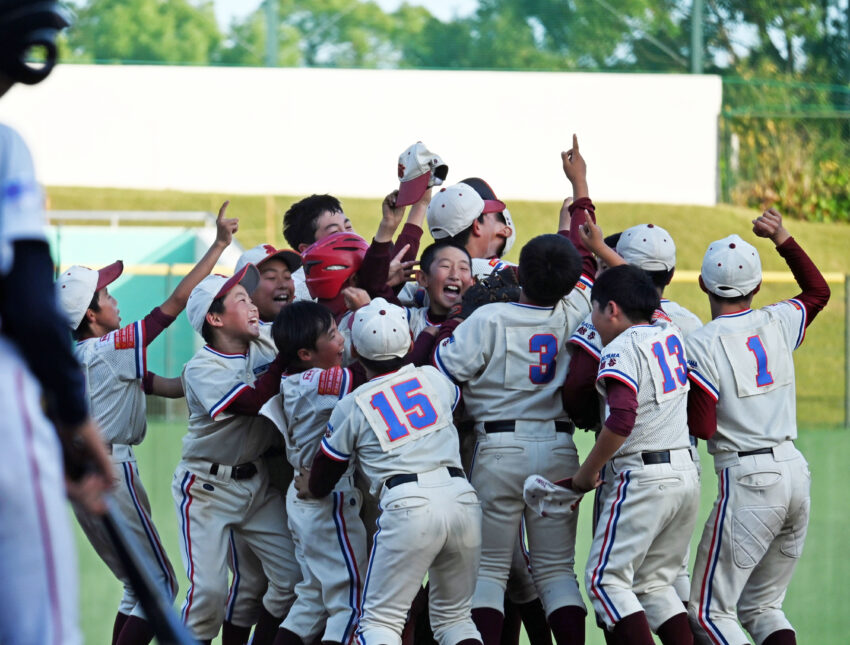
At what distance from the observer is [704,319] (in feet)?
31.8

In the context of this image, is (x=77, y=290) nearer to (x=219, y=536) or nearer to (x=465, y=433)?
(x=219, y=536)

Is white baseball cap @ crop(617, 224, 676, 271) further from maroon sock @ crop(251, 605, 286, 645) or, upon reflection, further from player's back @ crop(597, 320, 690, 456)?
maroon sock @ crop(251, 605, 286, 645)

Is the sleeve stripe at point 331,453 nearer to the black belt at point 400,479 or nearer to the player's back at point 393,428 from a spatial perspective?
the player's back at point 393,428

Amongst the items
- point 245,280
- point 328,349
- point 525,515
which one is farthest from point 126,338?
point 525,515

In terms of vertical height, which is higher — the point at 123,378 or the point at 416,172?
the point at 416,172

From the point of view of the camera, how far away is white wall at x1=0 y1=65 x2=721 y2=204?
14391 mm

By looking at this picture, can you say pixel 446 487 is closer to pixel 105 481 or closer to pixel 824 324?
pixel 105 481

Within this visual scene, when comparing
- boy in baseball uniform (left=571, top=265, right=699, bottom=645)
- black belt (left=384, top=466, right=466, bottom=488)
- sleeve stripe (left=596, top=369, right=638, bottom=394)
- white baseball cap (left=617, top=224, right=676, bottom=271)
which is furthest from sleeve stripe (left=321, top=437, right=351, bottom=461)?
white baseball cap (left=617, top=224, right=676, bottom=271)

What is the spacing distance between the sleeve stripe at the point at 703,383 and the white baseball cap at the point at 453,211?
0.95 m

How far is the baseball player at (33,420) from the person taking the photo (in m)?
1.61

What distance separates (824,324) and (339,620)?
566cm

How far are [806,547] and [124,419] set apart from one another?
3.50 m

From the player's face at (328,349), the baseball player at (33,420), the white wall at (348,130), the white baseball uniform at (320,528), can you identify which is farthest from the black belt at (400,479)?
the white wall at (348,130)

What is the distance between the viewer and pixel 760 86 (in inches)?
573
